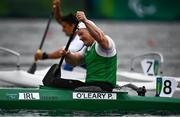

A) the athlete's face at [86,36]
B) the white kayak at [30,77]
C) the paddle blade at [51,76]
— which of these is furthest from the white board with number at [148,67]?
the athlete's face at [86,36]

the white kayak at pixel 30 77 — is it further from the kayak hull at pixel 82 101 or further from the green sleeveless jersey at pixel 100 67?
the green sleeveless jersey at pixel 100 67

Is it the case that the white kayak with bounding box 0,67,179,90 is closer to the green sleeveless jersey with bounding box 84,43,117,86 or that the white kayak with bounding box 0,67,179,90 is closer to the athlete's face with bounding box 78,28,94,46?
the green sleeveless jersey with bounding box 84,43,117,86

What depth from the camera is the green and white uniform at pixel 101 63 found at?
1506 cm

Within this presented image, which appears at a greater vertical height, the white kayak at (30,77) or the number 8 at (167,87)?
the white kayak at (30,77)

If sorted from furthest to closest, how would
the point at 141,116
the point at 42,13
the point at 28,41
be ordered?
the point at 42,13
the point at 28,41
the point at 141,116

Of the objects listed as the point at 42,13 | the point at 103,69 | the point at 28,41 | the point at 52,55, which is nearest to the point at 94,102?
the point at 103,69

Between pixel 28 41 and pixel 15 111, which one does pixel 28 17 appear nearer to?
pixel 28 41

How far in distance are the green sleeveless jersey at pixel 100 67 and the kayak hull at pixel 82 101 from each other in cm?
25

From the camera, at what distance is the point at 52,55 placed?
60.7ft

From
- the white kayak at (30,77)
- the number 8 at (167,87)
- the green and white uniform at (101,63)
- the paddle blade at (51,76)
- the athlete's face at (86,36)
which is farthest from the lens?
the white kayak at (30,77)

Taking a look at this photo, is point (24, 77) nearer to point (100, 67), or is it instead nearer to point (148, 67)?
point (148, 67)

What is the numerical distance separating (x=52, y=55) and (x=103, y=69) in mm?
3524

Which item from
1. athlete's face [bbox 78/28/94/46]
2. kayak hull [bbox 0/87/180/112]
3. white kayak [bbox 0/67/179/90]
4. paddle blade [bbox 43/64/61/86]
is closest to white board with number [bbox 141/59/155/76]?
white kayak [bbox 0/67/179/90]

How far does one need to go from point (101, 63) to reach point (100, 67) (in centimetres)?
7
